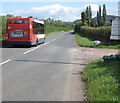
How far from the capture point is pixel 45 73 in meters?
9.29

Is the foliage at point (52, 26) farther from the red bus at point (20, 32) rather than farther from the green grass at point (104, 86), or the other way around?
the green grass at point (104, 86)

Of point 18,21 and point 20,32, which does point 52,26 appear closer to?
point 18,21

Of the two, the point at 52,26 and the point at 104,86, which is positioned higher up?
the point at 52,26

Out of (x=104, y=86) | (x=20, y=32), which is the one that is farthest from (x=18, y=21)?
(x=104, y=86)

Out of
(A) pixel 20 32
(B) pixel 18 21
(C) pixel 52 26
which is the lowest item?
(A) pixel 20 32

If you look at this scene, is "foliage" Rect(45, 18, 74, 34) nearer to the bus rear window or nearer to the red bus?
A: the bus rear window

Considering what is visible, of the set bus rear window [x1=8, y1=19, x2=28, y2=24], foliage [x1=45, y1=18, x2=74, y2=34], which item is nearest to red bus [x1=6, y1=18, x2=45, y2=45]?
bus rear window [x1=8, y1=19, x2=28, y2=24]

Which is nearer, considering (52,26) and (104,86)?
(104,86)

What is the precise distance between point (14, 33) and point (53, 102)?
17.0 m

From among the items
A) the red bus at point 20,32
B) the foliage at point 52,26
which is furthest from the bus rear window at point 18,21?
the foliage at point 52,26

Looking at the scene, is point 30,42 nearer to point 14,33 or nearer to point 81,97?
point 14,33

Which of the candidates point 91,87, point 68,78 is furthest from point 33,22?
point 91,87

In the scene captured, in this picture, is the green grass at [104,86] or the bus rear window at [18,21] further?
the bus rear window at [18,21]

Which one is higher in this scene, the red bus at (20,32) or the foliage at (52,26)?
the foliage at (52,26)
